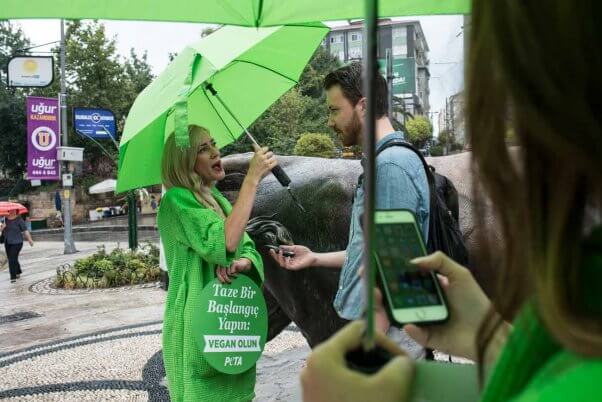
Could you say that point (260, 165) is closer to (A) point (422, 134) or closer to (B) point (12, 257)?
(A) point (422, 134)

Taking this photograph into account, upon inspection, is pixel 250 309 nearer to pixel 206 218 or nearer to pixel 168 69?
pixel 206 218

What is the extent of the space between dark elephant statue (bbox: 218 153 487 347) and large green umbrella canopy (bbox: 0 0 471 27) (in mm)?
869

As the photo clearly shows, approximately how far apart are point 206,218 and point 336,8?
1.08m

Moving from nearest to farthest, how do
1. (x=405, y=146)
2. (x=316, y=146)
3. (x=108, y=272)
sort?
1. (x=405, y=146)
2. (x=108, y=272)
3. (x=316, y=146)

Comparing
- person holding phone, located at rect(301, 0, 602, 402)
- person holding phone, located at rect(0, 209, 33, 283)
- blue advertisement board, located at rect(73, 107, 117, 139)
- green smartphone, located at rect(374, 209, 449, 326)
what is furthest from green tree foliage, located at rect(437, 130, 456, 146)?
blue advertisement board, located at rect(73, 107, 117, 139)

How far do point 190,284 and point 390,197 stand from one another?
1.01 m

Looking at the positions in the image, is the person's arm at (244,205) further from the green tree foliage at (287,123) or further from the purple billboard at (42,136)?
the green tree foliage at (287,123)

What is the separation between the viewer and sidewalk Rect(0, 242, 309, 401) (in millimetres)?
4605

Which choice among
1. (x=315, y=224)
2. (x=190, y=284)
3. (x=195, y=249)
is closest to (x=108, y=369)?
(x=315, y=224)

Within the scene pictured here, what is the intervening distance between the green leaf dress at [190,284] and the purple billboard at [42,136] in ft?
50.4

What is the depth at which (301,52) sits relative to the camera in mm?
3680

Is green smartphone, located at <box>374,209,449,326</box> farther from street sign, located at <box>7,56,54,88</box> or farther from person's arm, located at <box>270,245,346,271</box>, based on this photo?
street sign, located at <box>7,56,54,88</box>

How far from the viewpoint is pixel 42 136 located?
55.3 ft

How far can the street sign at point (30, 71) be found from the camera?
39.9ft
